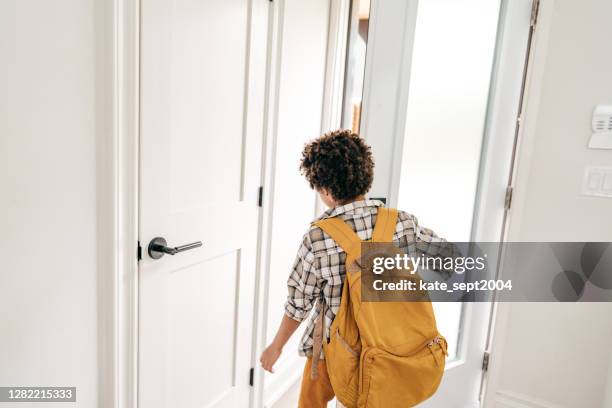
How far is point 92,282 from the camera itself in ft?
3.19

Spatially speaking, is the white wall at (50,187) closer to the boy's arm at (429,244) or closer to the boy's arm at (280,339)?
the boy's arm at (280,339)

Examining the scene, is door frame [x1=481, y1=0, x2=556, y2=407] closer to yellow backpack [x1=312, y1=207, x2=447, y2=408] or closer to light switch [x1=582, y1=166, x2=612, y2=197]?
light switch [x1=582, y1=166, x2=612, y2=197]

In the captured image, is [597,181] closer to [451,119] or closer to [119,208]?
[451,119]

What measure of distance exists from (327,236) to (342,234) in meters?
0.04

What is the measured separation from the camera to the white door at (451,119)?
1192mm

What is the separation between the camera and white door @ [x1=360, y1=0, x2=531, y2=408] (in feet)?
3.91

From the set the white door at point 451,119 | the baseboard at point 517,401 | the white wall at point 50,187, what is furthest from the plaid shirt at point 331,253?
the baseboard at point 517,401

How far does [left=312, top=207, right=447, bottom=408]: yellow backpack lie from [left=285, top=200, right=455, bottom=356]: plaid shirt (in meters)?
0.03

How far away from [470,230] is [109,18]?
63.9 inches

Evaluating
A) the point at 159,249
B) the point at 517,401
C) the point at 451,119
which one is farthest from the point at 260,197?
the point at 517,401

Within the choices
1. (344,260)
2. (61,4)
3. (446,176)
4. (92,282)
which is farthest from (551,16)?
(92,282)

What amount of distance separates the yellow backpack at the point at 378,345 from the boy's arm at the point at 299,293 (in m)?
0.09

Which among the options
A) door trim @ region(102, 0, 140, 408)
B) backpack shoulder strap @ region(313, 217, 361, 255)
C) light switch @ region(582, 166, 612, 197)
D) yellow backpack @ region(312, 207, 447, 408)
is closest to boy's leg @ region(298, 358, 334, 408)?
yellow backpack @ region(312, 207, 447, 408)

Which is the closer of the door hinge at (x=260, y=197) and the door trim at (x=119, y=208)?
the door trim at (x=119, y=208)
